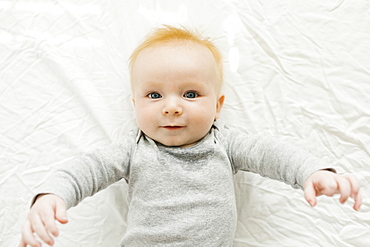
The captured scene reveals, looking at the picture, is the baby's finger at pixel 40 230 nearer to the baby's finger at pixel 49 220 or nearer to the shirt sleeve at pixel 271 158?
the baby's finger at pixel 49 220

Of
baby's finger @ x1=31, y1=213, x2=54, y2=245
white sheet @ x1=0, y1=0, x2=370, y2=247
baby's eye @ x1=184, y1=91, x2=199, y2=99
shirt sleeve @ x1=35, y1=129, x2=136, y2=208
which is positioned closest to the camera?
baby's finger @ x1=31, y1=213, x2=54, y2=245

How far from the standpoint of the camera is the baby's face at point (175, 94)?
3.38ft

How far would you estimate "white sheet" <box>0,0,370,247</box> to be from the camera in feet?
3.79

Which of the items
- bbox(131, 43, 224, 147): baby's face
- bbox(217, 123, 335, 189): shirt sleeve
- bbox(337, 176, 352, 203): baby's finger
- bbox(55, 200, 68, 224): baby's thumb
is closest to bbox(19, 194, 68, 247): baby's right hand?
bbox(55, 200, 68, 224): baby's thumb

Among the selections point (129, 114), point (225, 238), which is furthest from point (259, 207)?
point (129, 114)

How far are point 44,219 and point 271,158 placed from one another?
0.49 m

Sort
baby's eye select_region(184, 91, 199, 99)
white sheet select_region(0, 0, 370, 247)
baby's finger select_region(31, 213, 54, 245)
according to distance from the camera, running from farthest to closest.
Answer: white sheet select_region(0, 0, 370, 247) → baby's eye select_region(184, 91, 199, 99) → baby's finger select_region(31, 213, 54, 245)

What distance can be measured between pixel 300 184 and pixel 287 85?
1.08 ft

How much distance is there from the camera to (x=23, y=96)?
4.00 ft

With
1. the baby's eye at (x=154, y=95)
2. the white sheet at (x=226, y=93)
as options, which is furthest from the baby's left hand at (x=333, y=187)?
the baby's eye at (x=154, y=95)

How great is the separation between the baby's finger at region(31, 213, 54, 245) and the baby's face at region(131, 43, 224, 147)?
324 mm

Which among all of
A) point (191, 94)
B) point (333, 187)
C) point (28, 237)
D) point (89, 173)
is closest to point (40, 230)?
point (28, 237)

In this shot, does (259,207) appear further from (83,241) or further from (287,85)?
(83,241)

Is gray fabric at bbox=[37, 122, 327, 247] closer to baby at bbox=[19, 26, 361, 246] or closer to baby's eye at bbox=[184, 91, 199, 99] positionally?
baby at bbox=[19, 26, 361, 246]
